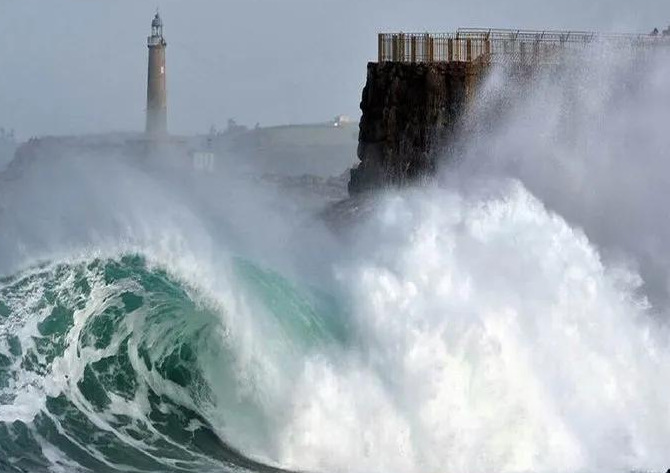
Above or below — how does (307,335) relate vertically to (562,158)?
below

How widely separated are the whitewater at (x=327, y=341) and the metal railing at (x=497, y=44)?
240 inches

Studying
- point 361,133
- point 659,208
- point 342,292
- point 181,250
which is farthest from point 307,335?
point 361,133

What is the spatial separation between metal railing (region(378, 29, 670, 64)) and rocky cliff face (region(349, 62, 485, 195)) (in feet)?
1.67

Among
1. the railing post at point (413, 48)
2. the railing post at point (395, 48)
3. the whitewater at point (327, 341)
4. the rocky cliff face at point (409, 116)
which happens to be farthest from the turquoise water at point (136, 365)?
the railing post at point (395, 48)

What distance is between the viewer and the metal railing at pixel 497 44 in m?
28.8

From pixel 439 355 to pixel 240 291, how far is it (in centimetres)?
260

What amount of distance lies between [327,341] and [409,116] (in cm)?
1139

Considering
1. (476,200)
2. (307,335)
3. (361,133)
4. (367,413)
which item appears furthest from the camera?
(361,133)

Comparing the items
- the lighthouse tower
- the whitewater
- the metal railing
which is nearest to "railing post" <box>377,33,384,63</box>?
the metal railing

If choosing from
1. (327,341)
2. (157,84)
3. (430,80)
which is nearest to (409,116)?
(430,80)

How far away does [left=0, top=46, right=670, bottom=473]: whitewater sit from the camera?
17156 millimetres

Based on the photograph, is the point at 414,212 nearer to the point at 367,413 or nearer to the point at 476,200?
the point at 476,200

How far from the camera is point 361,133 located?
101 feet

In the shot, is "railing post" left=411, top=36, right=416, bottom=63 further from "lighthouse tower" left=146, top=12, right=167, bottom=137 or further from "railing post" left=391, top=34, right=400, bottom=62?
"lighthouse tower" left=146, top=12, right=167, bottom=137
